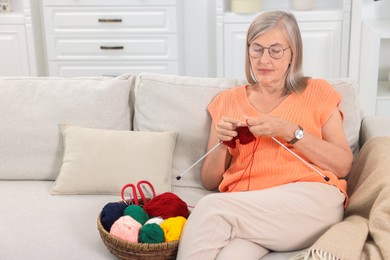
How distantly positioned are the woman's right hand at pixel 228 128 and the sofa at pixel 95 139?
28 centimetres

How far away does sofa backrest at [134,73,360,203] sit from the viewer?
7.07ft

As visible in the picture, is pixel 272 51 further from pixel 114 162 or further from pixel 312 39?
pixel 312 39

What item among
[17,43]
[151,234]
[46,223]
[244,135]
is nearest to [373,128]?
[244,135]

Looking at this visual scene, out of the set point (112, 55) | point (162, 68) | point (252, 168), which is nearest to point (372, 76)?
point (162, 68)

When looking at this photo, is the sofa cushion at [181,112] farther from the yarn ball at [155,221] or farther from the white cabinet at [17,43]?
the white cabinet at [17,43]

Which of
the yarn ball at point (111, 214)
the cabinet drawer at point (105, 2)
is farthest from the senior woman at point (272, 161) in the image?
the cabinet drawer at point (105, 2)

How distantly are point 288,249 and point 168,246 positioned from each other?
0.34 meters

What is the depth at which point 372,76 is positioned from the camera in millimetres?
3527

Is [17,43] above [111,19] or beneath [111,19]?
beneath

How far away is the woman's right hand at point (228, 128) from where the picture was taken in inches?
72.9

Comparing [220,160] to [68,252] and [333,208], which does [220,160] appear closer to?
[333,208]

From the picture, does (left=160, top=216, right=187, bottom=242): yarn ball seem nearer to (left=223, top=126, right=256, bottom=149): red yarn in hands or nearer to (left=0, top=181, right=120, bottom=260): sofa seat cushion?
(left=0, top=181, right=120, bottom=260): sofa seat cushion

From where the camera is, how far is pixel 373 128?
84.1 inches

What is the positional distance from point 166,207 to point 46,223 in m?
0.41
